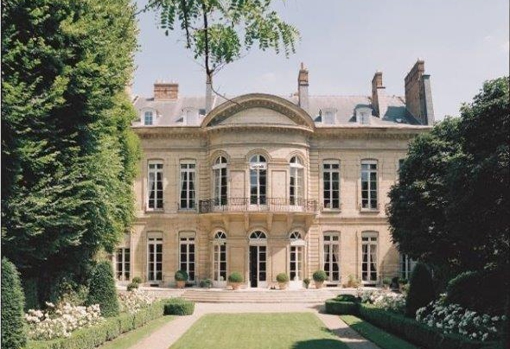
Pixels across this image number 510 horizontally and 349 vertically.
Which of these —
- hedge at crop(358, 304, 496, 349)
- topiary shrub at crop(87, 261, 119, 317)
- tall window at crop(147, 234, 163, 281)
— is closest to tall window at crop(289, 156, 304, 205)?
tall window at crop(147, 234, 163, 281)

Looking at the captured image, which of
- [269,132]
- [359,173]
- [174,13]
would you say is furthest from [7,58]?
[359,173]

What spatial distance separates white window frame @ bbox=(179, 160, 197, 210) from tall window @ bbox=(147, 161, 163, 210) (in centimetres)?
106

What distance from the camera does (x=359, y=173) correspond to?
3045 cm

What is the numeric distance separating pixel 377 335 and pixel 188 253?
1565 cm

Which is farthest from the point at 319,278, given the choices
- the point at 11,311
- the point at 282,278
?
the point at 11,311

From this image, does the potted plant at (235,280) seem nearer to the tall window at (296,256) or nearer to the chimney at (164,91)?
the tall window at (296,256)

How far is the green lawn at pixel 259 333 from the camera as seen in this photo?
14242 mm

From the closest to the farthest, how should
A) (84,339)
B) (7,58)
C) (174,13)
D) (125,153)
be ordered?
(174,13)
(7,58)
(84,339)
(125,153)

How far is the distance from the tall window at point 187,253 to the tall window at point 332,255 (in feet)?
22.5

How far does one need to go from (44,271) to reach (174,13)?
13.1 m

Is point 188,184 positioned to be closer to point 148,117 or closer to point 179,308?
point 148,117

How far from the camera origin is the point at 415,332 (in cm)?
1416

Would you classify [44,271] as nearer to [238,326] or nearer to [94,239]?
[94,239]

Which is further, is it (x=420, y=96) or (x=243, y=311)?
(x=420, y=96)
